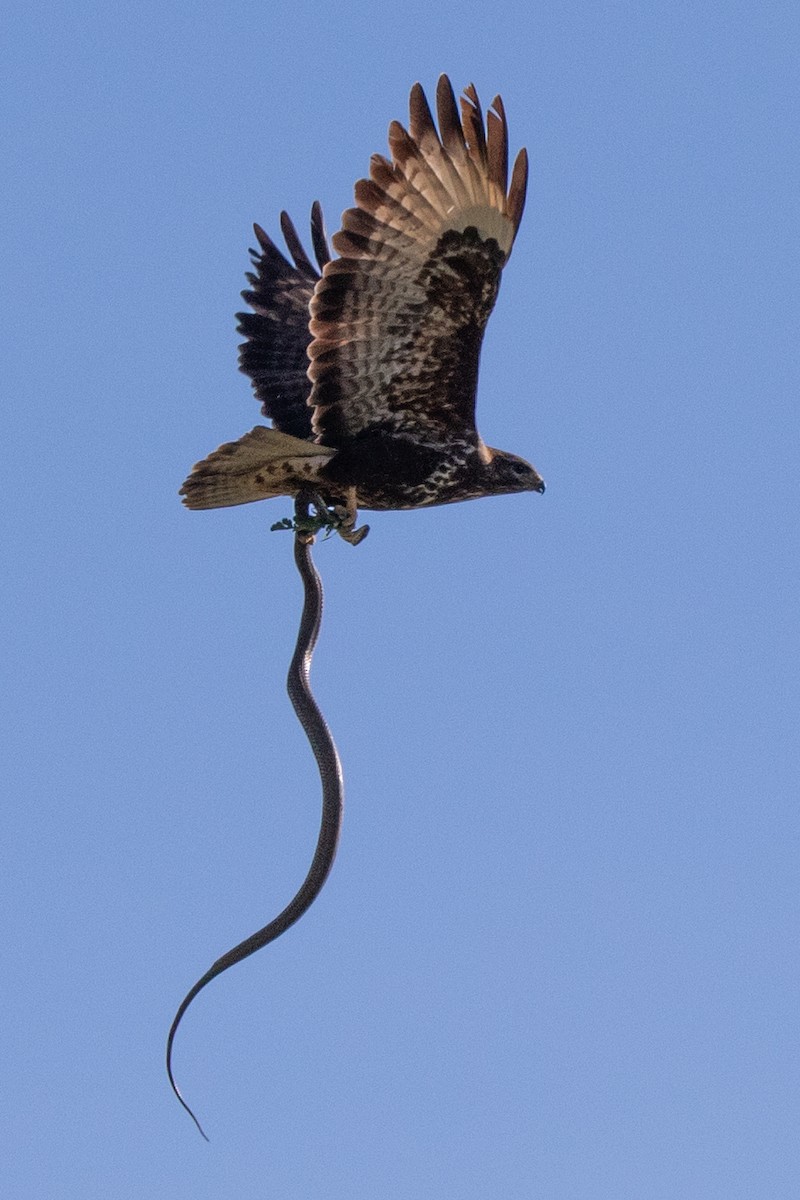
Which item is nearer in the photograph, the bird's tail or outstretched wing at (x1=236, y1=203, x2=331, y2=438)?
the bird's tail

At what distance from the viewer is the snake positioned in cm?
678

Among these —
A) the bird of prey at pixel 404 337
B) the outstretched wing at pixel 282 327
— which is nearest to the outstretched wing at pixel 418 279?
the bird of prey at pixel 404 337

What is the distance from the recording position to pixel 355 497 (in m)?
8.46

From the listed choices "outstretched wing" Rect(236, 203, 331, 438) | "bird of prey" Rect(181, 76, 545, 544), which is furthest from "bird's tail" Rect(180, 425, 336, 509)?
"outstretched wing" Rect(236, 203, 331, 438)

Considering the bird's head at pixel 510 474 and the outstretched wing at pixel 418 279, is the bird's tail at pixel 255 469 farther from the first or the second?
the bird's head at pixel 510 474

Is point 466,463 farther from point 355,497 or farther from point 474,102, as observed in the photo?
point 474,102

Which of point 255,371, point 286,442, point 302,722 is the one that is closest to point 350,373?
point 286,442

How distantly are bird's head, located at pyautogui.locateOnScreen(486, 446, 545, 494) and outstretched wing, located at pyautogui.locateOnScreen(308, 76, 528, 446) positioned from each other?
0.25 metres

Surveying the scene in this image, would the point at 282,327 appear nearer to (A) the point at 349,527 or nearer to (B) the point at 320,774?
(A) the point at 349,527

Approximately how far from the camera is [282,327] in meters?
9.62

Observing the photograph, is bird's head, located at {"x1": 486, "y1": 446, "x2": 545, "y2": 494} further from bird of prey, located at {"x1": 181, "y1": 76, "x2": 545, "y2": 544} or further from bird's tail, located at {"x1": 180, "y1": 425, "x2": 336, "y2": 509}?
bird's tail, located at {"x1": 180, "y1": 425, "x2": 336, "y2": 509}

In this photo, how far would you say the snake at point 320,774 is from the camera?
6777 millimetres

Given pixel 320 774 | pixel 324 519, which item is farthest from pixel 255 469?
pixel 320 774

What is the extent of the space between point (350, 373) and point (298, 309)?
1.30 metres
